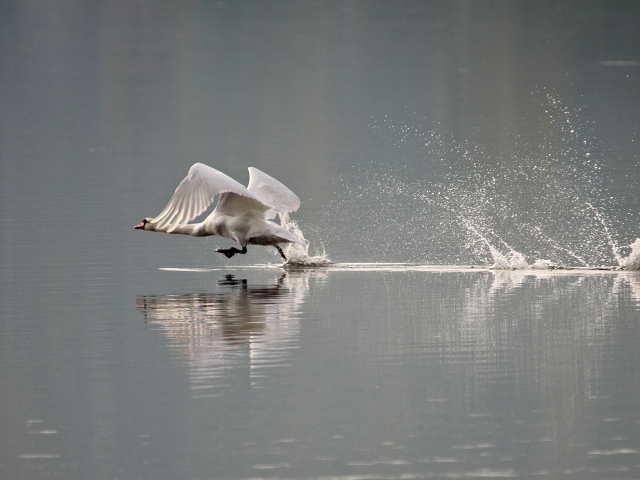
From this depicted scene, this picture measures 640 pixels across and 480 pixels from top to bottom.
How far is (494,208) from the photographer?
76.4 ft

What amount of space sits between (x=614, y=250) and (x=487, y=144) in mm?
17547

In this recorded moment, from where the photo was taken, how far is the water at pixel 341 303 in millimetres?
9305

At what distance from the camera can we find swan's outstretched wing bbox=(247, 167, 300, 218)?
1850 centimetres

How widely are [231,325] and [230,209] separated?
457cm

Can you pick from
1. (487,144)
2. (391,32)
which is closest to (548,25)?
(391,32)

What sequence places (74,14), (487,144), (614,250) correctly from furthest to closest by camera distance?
(74,14) → (487,144) → (614,250)

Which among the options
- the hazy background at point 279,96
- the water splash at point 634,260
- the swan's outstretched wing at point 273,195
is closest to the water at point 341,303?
the water splash at point 634,260

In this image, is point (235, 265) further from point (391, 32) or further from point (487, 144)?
point (391, 32)

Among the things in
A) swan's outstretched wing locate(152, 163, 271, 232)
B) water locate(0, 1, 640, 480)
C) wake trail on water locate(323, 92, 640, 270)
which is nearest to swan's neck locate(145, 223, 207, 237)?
water locate(0, 1, 640, 480)

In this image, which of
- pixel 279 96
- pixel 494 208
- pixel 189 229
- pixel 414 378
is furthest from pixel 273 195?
pixel 279 96

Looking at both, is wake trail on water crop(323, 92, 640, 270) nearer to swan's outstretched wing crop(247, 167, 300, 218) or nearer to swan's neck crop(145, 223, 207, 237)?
swan's outstretched wing crop(247, 167, 300, 218)

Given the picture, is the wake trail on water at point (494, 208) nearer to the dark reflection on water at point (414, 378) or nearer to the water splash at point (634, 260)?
the water splash at point (634, 260)

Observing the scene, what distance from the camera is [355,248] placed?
1997cm

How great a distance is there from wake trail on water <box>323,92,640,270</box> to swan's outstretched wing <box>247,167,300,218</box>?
1.58 m
